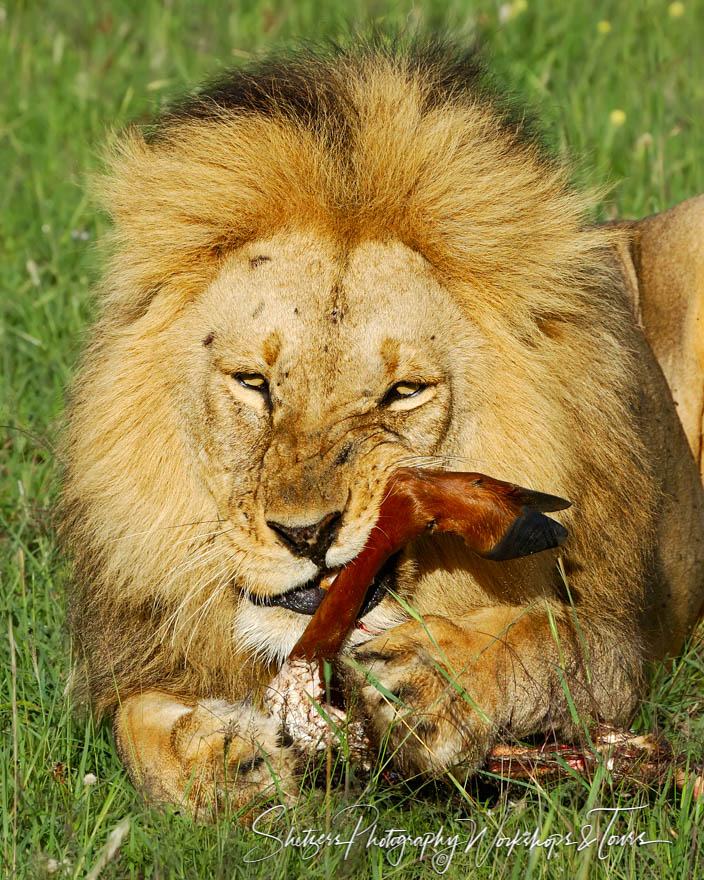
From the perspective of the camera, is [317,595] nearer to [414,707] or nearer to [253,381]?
[414,707]

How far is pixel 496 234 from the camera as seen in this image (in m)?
2.87

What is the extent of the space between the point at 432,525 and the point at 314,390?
0.37 meters

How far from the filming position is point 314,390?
8.80ft

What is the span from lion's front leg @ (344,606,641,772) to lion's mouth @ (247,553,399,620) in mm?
84

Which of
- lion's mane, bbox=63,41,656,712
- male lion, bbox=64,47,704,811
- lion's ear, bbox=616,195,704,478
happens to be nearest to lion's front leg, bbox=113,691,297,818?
male lion, bbox=64,47,704,811

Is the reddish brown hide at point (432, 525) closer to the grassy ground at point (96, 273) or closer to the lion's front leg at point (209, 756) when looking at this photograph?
the lion's front leg at point (209, 756)

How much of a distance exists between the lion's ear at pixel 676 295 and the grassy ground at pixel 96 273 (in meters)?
0.24

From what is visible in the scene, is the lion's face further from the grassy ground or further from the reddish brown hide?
the grassy ground

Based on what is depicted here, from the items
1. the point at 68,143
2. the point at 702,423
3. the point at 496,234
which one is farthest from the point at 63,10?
the point at 496,234

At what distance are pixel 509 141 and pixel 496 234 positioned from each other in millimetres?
296

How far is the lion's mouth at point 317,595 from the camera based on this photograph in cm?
269

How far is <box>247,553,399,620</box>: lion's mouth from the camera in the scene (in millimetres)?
2688

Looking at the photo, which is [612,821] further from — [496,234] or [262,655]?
[496,234]

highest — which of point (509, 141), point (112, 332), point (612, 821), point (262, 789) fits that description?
point (509, 141)
